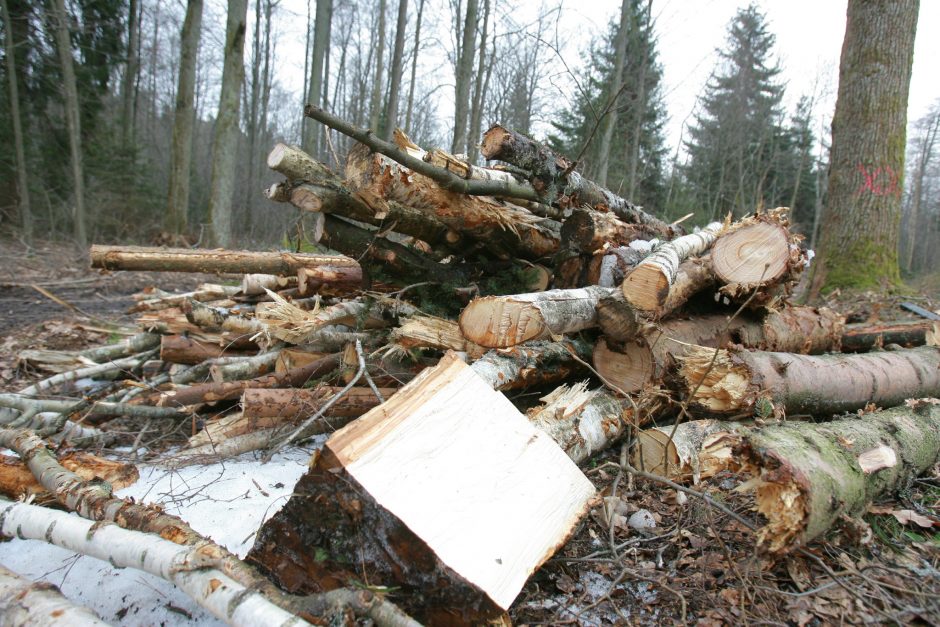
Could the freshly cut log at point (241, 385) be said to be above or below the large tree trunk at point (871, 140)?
below

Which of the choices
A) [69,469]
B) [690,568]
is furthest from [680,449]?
[69,469]

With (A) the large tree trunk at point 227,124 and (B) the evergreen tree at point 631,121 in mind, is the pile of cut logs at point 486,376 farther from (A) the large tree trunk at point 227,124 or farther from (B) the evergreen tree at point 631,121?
(B) the evergreen tree at point 631,121

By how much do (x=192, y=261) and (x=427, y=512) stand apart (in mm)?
3910

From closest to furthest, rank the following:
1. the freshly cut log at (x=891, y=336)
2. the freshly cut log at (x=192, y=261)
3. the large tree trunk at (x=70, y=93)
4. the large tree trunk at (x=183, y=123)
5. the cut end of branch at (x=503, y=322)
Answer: the cut end of branch at (x=503, y=322) → the freshly cut log at (x=891, y=336) → the freshly cut log at (x=192, y=261) → the large tree trunk at (x=70, y=93) → the large tree trunk at (x=183, y=123)

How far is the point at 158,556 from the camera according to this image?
5.18 ft

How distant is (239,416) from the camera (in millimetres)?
3232

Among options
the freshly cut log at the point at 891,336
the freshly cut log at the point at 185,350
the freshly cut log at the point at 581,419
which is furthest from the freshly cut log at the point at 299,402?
the freshly cut log at the point at 891,336

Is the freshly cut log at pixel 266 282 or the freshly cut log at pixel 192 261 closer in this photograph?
the freshly cut log at pixel 192 261

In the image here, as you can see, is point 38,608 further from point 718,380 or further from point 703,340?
point 703,340

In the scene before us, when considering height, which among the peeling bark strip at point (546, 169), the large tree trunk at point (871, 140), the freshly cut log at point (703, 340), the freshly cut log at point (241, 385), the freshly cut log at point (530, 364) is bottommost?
the freshly cut log at point (241, 385)

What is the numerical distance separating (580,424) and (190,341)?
3.05m

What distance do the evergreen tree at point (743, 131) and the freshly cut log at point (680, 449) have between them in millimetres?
21795

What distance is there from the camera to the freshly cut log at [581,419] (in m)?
2.58

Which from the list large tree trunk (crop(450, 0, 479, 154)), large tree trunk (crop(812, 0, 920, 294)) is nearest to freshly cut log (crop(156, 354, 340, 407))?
large tree trunk (crop(812, 0, 920, 294))
